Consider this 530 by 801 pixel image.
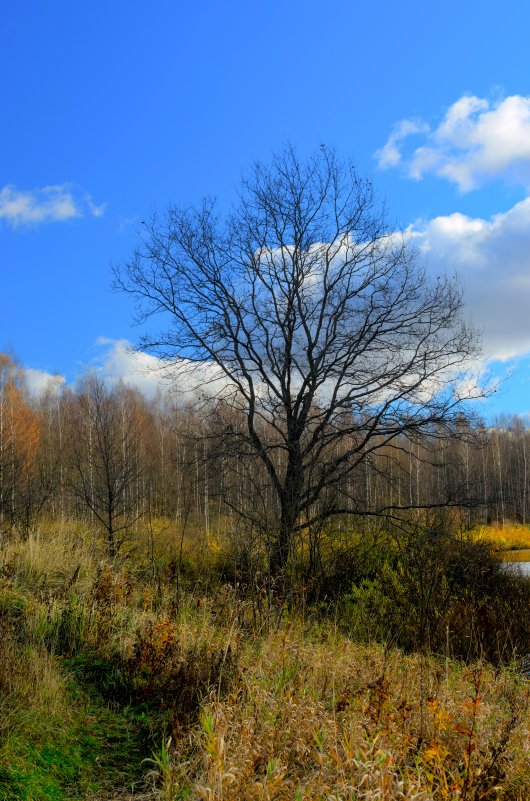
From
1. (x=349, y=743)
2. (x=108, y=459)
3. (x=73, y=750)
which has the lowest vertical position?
(x=73, y=750)

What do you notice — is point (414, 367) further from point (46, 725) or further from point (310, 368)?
point (46, 725)

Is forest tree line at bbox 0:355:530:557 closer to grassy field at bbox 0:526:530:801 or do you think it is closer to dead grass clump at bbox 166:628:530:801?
grassy field at bbox 0:526:530:801

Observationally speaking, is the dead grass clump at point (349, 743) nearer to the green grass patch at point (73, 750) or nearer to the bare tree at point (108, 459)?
the green grass patch at point (73, 750)

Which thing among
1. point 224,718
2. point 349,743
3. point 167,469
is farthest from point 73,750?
point 167,469

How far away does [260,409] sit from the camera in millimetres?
17281

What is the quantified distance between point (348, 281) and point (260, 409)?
4234mm

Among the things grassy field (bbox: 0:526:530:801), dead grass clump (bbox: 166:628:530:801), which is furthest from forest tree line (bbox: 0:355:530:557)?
dead grass clump (bbox: 166:628:530:801)

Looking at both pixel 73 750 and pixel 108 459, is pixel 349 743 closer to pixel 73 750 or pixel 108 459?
pixel 73 750

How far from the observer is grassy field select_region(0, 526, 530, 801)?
11.2ft

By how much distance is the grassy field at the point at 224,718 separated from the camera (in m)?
3.42

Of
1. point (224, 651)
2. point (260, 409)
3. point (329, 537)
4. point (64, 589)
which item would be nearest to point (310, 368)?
point (260, 409)

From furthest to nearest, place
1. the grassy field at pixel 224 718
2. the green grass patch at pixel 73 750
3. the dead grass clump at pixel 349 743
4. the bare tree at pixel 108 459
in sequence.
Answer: the bare tree at pixel 108 459, the green grass patch at pixel 73 750, the grassy field at pixel 224 718, the dead grass clump at pixel 349 743

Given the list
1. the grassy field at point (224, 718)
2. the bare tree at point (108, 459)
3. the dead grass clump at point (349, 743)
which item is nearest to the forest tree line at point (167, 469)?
the bare tree at point (108, 459)

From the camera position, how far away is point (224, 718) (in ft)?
12.8
